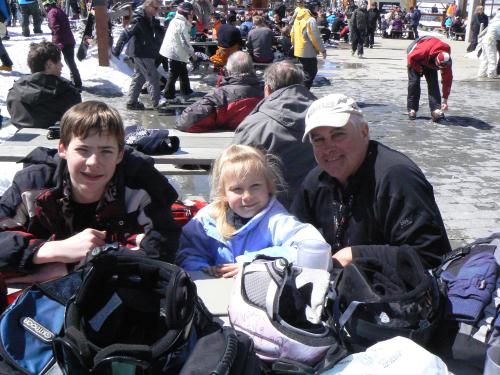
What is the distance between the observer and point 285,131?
403 centimetres

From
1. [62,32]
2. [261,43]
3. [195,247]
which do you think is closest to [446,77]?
[261,43]

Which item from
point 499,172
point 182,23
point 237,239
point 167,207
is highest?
point 182,23

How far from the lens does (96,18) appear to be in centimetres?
1280

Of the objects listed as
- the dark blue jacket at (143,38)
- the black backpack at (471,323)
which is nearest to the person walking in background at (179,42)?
the dark blue jacket at (143,38)

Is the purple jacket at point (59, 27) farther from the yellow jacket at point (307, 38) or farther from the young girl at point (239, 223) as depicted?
the young girl at point (239, 223)

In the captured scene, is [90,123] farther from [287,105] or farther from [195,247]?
[287,105]

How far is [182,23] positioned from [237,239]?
8.33 meters

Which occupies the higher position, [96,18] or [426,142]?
[96,18]

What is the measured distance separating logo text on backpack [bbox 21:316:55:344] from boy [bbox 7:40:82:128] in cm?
416

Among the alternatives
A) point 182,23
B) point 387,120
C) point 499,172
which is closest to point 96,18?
point 182,23

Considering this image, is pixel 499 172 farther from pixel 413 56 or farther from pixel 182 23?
pixel 182 23

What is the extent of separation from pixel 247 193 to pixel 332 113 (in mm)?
571

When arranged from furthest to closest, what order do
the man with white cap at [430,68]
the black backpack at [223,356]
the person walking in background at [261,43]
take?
1. the person walking in background at [261,43]
2. the man with white cap at [430,68]
3. the black backpack at [223,356]

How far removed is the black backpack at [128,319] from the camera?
1554 millimetres
